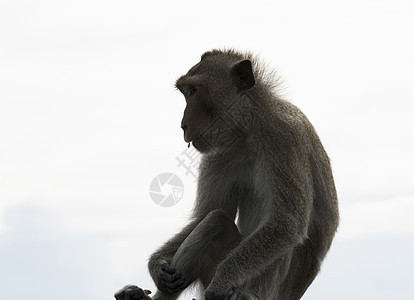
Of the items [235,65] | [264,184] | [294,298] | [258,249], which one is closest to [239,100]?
[235,65]

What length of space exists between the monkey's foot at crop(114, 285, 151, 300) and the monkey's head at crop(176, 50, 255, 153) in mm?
2102

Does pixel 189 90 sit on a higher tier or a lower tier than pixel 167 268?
higher

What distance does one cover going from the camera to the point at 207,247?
37.3 feet

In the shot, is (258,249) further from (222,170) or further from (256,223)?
(222,170)

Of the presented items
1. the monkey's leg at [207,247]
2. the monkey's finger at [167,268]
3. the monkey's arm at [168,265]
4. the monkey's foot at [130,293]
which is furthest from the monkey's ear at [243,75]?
the monkey's foot at [130,293]

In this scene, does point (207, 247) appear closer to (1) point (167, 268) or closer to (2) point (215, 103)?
(1) point (167, 268)

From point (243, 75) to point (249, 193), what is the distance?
67.8 inches

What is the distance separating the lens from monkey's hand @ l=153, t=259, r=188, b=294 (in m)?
11.4

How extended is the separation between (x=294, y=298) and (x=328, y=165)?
2.00 m

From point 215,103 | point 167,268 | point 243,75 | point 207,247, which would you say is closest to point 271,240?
point 207,247

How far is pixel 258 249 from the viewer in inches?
417

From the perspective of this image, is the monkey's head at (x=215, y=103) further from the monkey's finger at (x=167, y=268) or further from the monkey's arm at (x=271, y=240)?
the monkey's finger at (x=167, y=268)

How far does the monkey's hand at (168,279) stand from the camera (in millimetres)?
11383

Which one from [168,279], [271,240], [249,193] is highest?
[249,193]
